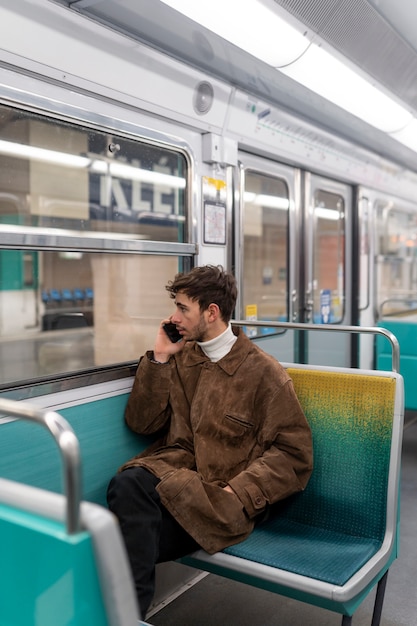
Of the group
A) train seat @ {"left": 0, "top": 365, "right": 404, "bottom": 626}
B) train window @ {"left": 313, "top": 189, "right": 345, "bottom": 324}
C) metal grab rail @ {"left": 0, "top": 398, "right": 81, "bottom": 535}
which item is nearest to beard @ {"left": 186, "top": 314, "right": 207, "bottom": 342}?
train seat @ {"left": 0, "top": 365, "right": 404, "bottom": 626}

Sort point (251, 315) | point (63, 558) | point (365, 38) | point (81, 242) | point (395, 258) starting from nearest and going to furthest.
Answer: point (63, 558) < point (81, 242) < point (365, 38) < point (251, 315) < point (395, 258)

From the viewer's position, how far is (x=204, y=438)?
7.87 ft

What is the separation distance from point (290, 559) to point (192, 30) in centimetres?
211

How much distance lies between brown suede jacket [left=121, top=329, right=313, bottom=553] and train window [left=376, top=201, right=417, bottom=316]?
3259 millimetres

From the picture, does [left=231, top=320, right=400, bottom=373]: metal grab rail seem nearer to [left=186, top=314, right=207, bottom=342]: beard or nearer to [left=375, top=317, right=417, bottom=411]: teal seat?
[left=186, top=314, right=207, bottom=342]: beard

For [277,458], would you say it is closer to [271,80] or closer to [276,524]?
[276,524]

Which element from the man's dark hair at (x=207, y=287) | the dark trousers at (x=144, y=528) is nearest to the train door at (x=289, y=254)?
the man's dark hair at (x=207, y=287)

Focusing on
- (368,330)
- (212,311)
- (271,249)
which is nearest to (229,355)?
(212,311)

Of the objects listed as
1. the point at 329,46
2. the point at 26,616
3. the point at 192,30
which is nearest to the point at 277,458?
the point at 26,616

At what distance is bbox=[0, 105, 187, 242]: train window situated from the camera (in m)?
2.36

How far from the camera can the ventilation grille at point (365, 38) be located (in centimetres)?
275

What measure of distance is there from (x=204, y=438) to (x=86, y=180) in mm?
1285

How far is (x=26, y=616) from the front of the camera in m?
1.08

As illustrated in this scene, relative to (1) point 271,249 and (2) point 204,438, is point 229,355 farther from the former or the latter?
(1) point 271,249
